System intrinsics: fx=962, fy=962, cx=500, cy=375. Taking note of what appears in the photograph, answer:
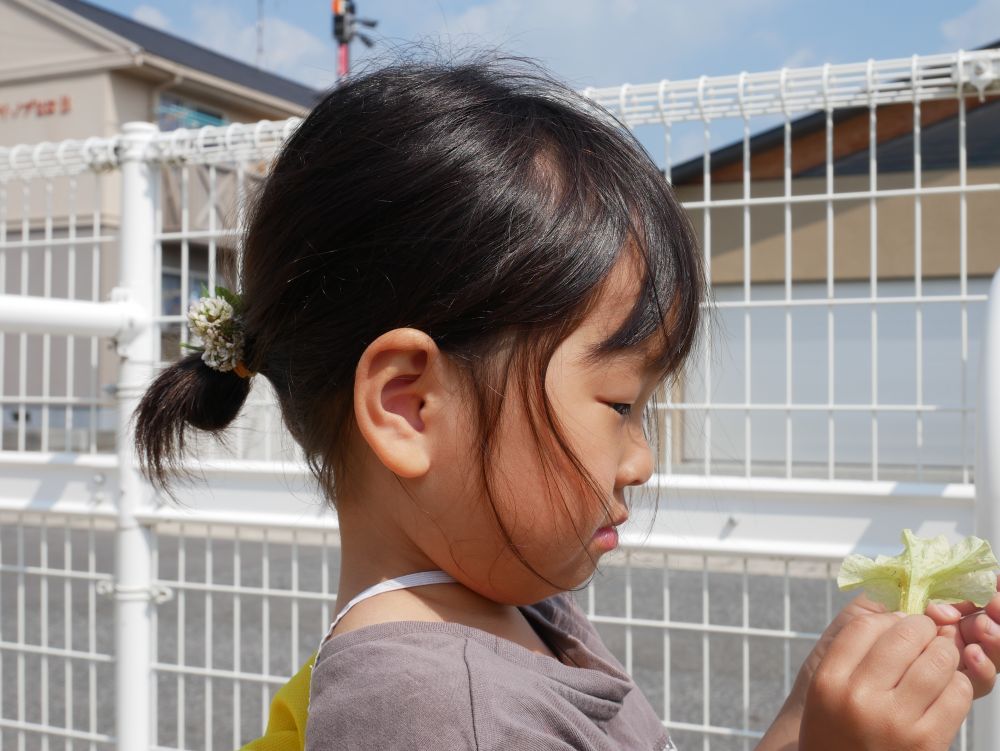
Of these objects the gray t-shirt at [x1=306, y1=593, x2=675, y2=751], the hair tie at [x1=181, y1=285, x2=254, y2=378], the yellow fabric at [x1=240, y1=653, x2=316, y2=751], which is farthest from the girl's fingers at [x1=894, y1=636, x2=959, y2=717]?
the hair tie at [x1=181, y1=285, x2=254, y2=378]

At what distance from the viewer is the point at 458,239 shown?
2.63ft

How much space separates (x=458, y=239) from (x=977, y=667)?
0.58m

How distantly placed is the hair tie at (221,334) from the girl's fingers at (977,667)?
0.74 meters

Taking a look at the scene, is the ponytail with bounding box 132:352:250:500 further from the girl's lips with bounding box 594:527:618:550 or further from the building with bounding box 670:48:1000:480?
the building with bounding box 670:48:1000:480

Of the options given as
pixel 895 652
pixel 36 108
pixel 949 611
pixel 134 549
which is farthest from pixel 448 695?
pixel 36 108

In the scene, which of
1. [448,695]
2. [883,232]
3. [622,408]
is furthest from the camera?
[883,232]

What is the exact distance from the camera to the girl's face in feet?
2.62

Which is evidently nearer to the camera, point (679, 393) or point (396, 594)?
point (396, 594)

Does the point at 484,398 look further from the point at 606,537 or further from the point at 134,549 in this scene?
the point at 134,549

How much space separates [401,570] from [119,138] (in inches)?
60.8

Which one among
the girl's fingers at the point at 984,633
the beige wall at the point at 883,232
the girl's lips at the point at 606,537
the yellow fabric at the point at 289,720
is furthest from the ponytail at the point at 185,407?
the beige wall at the point at 883,232

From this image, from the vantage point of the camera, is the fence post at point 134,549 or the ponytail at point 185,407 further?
the fence post at point 134,549

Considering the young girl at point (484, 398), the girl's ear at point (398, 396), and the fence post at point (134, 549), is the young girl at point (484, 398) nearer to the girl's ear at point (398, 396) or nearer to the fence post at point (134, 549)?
the girl's ear at point (398, 396)

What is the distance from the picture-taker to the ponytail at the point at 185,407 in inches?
41.0
